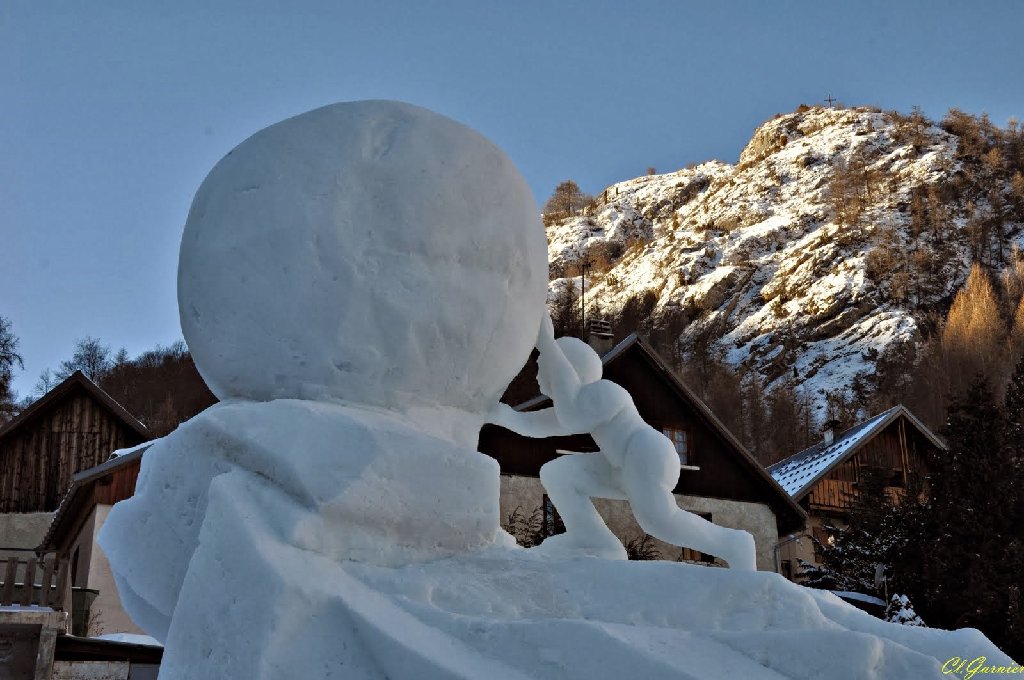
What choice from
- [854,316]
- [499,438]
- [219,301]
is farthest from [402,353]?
[854,316]

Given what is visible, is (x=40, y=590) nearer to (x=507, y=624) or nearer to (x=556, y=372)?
(x=556, y=372)

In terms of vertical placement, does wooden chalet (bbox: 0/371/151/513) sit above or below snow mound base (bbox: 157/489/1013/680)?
above

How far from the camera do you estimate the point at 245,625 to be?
3.18 meters

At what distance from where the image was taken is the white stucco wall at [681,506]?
721 inches

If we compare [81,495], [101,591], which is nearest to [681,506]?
[101,591]

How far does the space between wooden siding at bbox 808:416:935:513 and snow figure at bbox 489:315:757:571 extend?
22.3 m

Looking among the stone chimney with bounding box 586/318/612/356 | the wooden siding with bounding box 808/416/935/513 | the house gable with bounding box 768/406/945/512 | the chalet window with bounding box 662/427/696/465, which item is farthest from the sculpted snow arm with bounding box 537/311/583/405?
the wooden siding with bounding box 808/416/935/513

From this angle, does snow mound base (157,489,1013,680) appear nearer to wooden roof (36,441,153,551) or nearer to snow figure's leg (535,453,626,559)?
snow figure's leg (535,453,626,559)

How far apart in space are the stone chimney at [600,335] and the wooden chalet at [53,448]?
9910 mm

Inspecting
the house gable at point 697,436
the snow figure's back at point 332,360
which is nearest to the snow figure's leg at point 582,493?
the snow figure's back at point 332,360

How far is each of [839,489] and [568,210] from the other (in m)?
100

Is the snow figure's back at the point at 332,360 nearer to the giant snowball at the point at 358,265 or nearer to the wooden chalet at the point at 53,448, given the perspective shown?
the giant snowball at the point at 358,265

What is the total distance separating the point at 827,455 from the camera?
26.4 metres

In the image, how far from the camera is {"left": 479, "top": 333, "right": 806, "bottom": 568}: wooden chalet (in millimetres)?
20203
